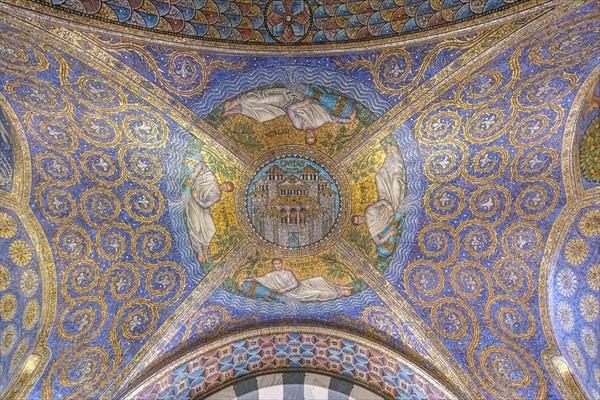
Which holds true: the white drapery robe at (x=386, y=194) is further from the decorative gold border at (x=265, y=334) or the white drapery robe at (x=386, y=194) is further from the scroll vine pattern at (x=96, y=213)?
the scroll vine pattern at (x=96, y=213)

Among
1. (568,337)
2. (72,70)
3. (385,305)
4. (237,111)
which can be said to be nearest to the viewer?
(72,70)

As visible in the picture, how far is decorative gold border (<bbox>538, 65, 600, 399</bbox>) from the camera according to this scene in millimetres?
8203

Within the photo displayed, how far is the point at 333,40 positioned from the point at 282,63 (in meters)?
0.97

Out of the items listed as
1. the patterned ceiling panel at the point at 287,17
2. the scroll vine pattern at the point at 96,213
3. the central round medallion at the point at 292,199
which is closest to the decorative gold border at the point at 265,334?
the scroll vine pattern at the point at 96,213

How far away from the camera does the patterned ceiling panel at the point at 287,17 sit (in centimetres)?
761

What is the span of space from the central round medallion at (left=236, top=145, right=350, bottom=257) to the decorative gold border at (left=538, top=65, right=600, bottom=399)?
Result: 12.3ft

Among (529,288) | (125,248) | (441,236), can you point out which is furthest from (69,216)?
(529,288)

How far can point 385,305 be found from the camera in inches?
386

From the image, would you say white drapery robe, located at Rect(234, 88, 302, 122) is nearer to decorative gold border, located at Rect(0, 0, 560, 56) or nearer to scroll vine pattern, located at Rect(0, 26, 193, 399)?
decorative gold border, located at Rect(0, 0, 560, 56)

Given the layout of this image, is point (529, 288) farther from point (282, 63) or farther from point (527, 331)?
point (282, 63)

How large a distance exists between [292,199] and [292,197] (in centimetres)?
4

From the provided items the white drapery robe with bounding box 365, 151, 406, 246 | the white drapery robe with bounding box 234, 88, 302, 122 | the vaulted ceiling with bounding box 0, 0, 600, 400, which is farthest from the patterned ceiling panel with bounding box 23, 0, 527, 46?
the white drapery robe with bounding box 365, 151, 406, 246

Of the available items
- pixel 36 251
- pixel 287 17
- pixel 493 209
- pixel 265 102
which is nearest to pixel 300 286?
pixel 265 102

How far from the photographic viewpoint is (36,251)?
8.67 m
